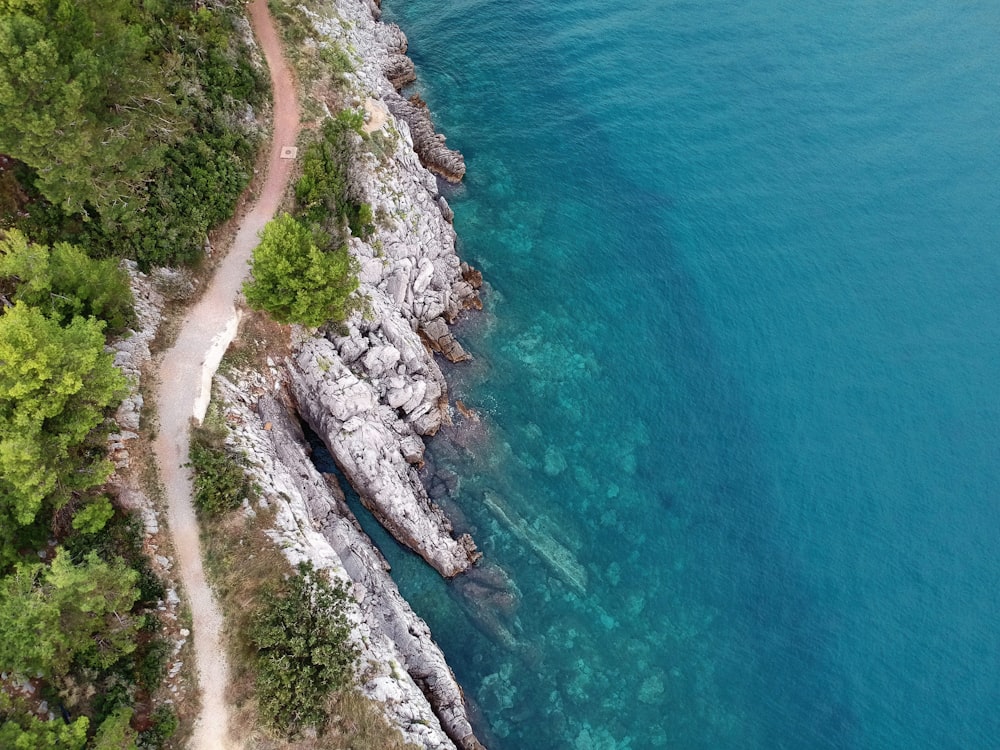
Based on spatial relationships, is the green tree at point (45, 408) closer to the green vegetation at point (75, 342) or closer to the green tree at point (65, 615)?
the green vegetation at point (75, 342)

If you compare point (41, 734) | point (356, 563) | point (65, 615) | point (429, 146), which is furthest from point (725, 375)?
point (41, 734)

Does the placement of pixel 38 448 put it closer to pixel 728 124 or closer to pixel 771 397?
pixel 771 397

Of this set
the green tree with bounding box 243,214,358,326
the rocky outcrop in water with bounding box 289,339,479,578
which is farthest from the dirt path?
the rocky outcrop in water with bounding box 289,339,479,578

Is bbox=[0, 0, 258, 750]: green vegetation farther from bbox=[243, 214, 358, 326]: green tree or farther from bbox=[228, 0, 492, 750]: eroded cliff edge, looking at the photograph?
bbox=[228, 0, 492, 750]: eroded cliff edge

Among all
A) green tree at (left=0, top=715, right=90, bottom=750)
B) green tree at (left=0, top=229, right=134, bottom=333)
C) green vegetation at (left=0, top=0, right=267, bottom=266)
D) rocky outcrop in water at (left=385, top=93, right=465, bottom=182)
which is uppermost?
green vegetation at (left=0, top=0, right=267, bottom=266)

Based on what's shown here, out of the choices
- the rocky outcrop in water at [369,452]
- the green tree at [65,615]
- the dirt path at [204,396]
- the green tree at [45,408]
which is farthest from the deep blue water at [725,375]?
the green tree at [45,408]

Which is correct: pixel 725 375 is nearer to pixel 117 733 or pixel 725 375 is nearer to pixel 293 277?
pixel 293 277
